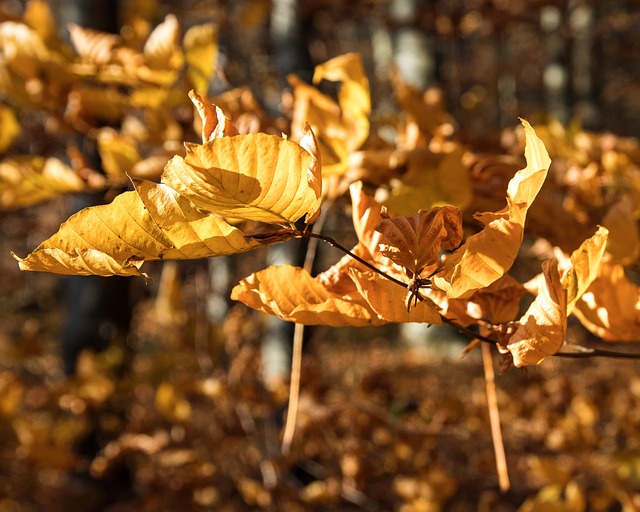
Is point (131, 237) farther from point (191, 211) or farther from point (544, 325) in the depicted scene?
point (544, 325)

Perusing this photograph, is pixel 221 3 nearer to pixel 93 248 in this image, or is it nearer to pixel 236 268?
pixel 236 268

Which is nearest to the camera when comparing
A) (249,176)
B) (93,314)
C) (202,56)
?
(249,176)

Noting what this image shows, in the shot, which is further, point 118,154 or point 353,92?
point 118,154

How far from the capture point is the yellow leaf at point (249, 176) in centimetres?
33

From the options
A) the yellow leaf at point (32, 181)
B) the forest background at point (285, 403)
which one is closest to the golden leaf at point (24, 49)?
the forest background at point (285, 403)

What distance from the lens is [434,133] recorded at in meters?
0.86

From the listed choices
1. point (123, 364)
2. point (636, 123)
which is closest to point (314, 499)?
point (123, 364)

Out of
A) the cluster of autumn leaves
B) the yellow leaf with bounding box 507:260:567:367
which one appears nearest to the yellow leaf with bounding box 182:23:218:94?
A: the cluster of autumn leaves

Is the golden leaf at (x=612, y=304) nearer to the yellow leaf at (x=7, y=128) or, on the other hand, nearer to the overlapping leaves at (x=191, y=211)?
the overlapping leaves at (x=191, y=211)

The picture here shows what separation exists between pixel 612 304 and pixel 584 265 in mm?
140

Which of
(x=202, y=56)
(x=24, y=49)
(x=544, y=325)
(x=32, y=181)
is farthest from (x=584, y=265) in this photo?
(x=24, y=49)

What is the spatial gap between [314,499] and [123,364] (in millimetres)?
697

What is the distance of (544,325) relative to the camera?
371mm

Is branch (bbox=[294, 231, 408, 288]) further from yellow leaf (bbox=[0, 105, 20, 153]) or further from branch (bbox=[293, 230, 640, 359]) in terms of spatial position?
yellow leaf (bbox=[0, 105, 20, 153])
